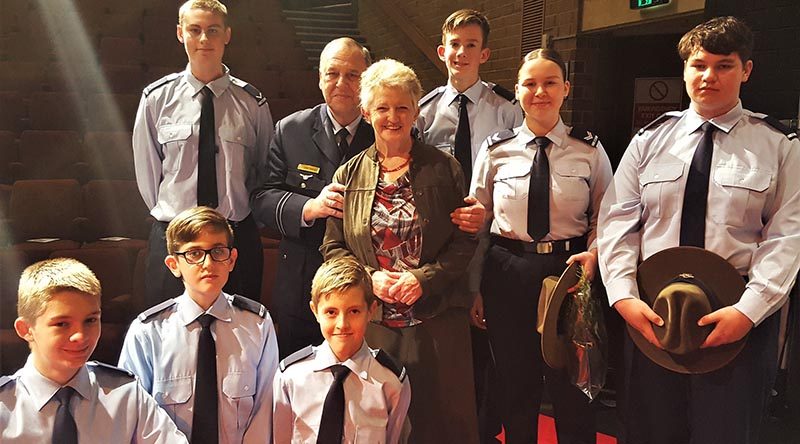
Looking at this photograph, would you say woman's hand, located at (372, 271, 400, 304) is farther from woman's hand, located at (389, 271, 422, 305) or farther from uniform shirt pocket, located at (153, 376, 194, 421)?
uniform shirt pocket, located at (153, 376, 194, 421)

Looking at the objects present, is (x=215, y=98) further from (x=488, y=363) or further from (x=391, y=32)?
(x=391, y=32)

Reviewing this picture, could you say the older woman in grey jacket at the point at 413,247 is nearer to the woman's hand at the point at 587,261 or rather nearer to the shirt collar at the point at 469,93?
the woman's hand at the point at 587,261

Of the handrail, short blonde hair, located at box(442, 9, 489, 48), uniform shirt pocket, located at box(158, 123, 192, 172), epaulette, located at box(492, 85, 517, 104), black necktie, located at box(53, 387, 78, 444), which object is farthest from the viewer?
the handrail

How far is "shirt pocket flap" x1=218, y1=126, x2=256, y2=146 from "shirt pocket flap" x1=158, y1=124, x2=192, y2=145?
0.37ft

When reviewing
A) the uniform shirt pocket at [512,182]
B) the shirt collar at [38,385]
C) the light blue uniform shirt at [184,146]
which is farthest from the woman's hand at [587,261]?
the shirt collar at [38,385]

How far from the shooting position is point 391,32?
7973mm

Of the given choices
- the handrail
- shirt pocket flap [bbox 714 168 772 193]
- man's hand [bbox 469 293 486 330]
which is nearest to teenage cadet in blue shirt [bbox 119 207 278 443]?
man's hand [bbox 469 293 486 330]

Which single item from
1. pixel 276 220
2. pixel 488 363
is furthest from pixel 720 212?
pixel 276 220

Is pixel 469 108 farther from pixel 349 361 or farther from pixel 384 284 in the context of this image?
pixel 349 361

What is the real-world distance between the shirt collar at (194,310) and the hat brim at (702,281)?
124cm

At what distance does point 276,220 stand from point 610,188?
1.08m

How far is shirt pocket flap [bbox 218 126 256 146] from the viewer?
240cm

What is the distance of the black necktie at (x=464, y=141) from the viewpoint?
2582 millimetres

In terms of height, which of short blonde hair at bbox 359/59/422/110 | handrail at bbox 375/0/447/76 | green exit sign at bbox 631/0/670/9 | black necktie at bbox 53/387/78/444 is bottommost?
black necktie at bbox 53/387/78/444
